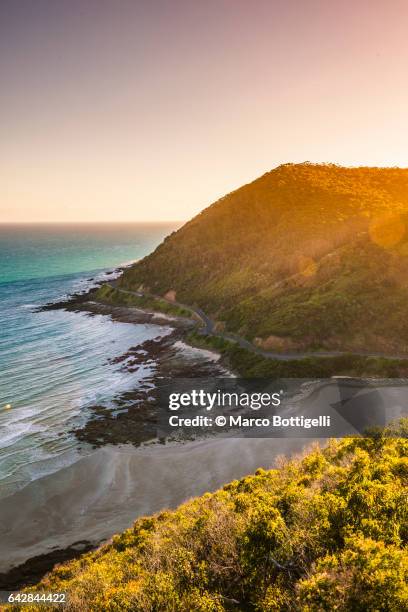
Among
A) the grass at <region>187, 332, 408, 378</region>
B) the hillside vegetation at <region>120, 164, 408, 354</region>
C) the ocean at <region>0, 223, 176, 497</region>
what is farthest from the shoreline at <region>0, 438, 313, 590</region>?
the hillside vegetation at <region>120, 164, 408, 354</region>

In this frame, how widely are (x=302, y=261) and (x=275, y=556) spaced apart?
69.5 meters

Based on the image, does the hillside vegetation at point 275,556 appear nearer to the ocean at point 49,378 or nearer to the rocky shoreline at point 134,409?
the rocky shoreline at point 134,409

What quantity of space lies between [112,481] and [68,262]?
175 metres

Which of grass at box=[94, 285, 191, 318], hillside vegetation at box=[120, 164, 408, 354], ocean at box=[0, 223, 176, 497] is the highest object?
hillside vegetation at box=[120, 164, 408, 354]

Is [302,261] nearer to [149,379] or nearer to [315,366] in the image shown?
[315,366]

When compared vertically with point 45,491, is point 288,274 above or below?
above

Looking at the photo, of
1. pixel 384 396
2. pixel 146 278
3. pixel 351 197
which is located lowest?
pixel 384 396

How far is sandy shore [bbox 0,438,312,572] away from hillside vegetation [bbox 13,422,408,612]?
4.77 meters

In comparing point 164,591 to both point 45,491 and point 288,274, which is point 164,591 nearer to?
point 45,491

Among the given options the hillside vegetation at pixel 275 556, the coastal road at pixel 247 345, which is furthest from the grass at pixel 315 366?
the hillside vegetation at pixel 275 556

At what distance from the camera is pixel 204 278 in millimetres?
95562

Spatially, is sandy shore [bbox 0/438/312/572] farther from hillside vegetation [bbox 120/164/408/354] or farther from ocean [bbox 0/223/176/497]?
hillside vegetation [bbox 120/164/408/354]

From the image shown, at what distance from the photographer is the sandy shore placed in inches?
1093

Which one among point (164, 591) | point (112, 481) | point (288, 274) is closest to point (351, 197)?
point (288, 274)
